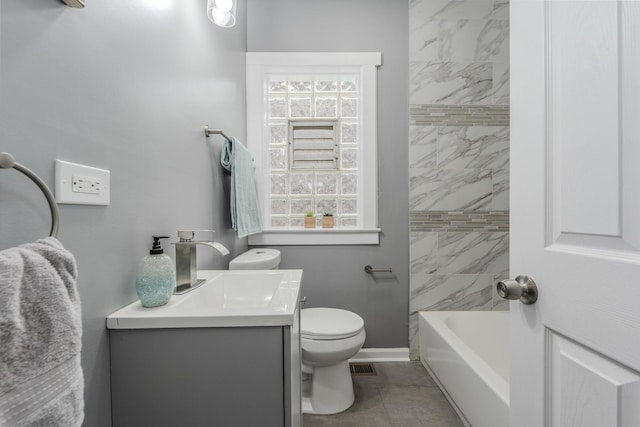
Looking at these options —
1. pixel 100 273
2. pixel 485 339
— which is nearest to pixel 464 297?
pixel 485 339

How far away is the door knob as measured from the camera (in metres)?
0.61

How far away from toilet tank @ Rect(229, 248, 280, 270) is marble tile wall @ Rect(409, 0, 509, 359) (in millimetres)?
987

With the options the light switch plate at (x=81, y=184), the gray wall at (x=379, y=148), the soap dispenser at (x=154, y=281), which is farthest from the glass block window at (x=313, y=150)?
the light switch plate at (x=81, y=184)

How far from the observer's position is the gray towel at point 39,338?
14.1 inches

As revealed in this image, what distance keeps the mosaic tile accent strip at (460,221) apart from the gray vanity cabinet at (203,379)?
156 centimetres

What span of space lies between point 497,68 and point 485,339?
1.90 meters

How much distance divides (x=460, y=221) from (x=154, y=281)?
1.93 meters

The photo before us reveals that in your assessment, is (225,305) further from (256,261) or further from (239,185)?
(239,185)

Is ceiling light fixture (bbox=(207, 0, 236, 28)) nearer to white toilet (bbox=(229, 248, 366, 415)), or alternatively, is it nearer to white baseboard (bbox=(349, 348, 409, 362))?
white toilet (bbox=(229, 248, 366, 415))

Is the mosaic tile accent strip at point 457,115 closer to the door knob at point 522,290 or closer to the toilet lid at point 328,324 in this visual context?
the toilet lid at point 328,324

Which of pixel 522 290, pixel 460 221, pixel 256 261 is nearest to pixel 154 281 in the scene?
pixel 256 261

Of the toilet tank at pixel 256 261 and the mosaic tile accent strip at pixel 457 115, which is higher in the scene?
the mosaic tile accent strip at pixel 457 115

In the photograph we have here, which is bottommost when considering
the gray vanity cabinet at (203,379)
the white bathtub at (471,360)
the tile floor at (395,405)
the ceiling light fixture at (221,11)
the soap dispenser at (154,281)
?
the tile floor at (395,405)

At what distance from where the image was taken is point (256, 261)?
1.56 m
